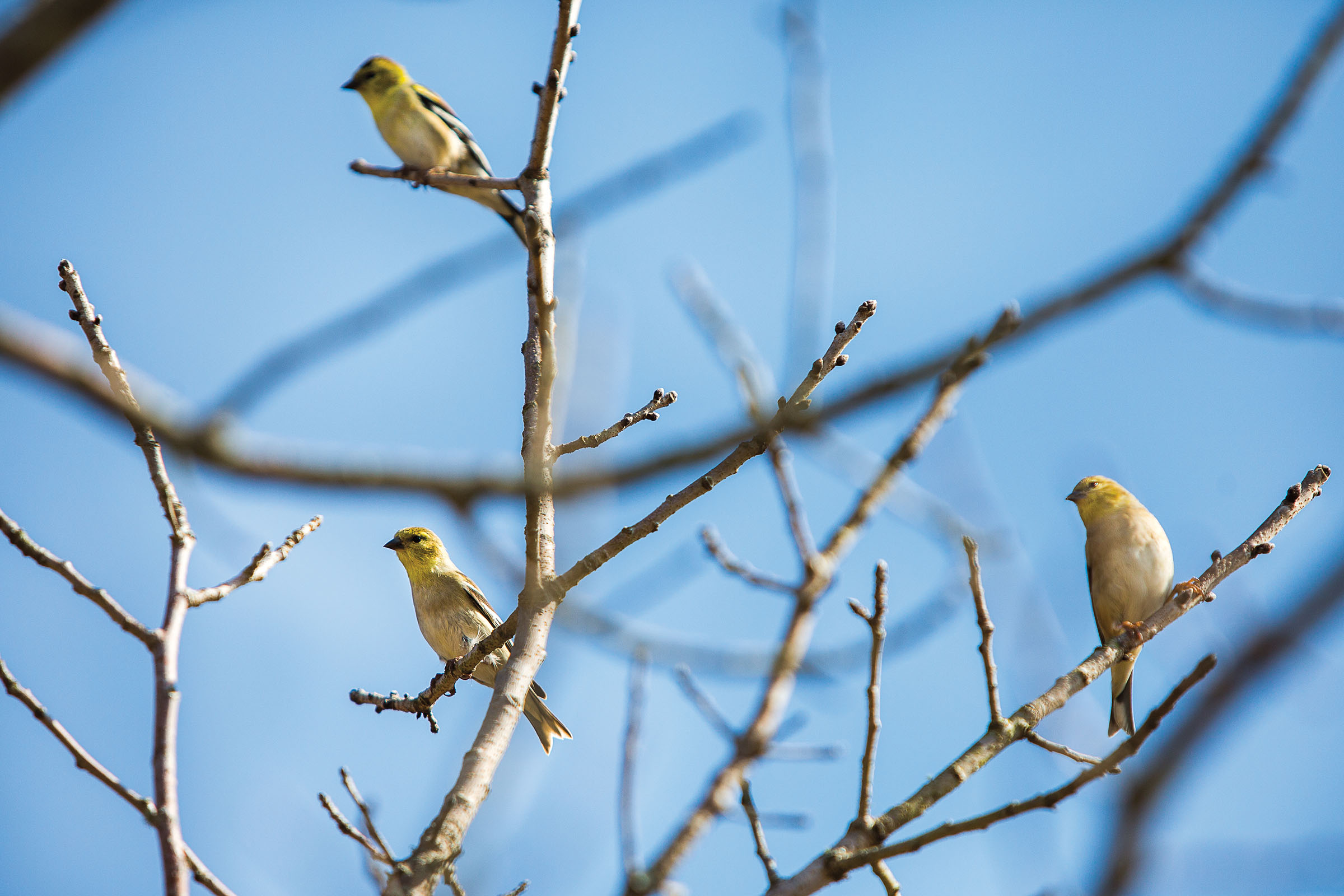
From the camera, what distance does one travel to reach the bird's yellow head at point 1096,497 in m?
8.89

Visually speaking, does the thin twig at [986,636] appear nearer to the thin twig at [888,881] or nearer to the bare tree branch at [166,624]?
the thin twig at [888,881]

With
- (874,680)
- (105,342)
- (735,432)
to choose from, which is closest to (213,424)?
(735,432)

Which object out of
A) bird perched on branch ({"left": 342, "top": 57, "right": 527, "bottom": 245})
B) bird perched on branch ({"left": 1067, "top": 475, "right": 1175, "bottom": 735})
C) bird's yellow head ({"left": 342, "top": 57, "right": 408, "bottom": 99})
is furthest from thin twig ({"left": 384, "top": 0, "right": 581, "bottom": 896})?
bird's yellow head ({"left": 342, "top": 57, "right": 408, "bottom": 99})

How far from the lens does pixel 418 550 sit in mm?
9398

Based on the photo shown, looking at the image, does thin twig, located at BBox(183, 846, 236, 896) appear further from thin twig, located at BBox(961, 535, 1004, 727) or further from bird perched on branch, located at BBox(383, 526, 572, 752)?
bird perched on branch, located at BBox(383, 526, 572, 752)

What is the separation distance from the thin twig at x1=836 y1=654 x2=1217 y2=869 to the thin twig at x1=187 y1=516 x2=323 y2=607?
228 cm

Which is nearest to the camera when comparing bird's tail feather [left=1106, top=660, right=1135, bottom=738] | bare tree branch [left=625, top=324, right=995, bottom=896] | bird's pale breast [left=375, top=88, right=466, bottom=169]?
bare tree branch [left=625, top=324, right=995, bottom=896]

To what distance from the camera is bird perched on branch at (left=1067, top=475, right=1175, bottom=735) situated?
750 cm

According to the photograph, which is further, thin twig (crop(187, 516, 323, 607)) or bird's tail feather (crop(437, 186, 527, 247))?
bird's tail feather (crop(437, 186, 527, 247))

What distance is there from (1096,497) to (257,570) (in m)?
7.40

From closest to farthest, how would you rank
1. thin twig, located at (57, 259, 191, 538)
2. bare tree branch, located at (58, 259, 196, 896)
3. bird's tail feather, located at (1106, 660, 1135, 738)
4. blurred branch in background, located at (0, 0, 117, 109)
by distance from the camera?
blurred branch in background, located at (0, 0, 117, 109), bare tree branch, located at (58, 259, 196, 896), thin twig, located at (57, 259, 191, 538), bird's tail feather, located at (1106, 660, 1135, 738)

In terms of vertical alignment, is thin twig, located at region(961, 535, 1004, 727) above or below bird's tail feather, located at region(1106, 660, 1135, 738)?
below

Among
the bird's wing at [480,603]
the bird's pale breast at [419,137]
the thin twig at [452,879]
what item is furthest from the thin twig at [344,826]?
the bird's pale breast at [419,137]

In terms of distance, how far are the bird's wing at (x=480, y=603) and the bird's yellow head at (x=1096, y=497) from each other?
501 cm
